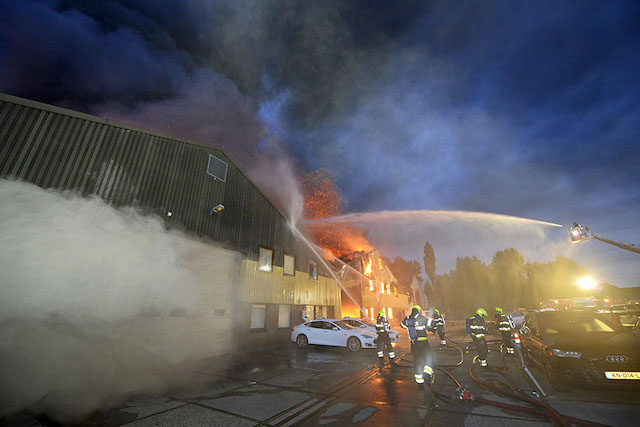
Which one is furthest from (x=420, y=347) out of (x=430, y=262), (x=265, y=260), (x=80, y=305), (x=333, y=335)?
(x=430, y=262)

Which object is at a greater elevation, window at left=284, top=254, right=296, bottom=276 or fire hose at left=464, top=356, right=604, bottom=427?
window at left=284, top=254, right=296, bottom=276

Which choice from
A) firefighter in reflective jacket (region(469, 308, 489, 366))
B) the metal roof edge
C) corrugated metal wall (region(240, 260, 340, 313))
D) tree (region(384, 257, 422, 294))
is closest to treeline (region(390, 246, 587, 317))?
tree (region(384, 257, 422, 294))

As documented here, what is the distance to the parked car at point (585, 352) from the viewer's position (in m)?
5.12

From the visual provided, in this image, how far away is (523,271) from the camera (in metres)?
45.1

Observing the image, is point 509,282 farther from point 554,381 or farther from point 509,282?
point 554,381

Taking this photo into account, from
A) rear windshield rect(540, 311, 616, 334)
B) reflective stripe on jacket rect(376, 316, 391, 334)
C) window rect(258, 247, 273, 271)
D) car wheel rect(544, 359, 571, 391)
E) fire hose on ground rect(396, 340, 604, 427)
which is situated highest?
window rect(258, 247, 273, 271)

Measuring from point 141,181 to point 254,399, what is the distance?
28.0 ft

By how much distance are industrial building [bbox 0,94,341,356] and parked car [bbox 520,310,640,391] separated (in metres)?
11.2

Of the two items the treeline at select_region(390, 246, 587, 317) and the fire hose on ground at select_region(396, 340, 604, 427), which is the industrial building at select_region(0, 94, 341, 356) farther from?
the treeline at select_region(390, 246, 587, 317)

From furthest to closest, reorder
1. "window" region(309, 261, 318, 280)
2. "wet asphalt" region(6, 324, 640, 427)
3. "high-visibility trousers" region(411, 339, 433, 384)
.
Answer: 1. "window" region(309, 261, 318, 280)
2. "high-visibility trousers" region(411, 339, 433, 384)
3. "wet asphalt" region(6, 324, 640, 427)

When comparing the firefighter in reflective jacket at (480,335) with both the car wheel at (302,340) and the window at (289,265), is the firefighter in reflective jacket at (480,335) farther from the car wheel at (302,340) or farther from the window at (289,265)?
the window at (289,265)

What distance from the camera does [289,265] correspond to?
16.9 meters

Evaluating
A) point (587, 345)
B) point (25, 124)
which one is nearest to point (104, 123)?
point (25, 124)

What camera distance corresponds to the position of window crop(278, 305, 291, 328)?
50.5 feet
